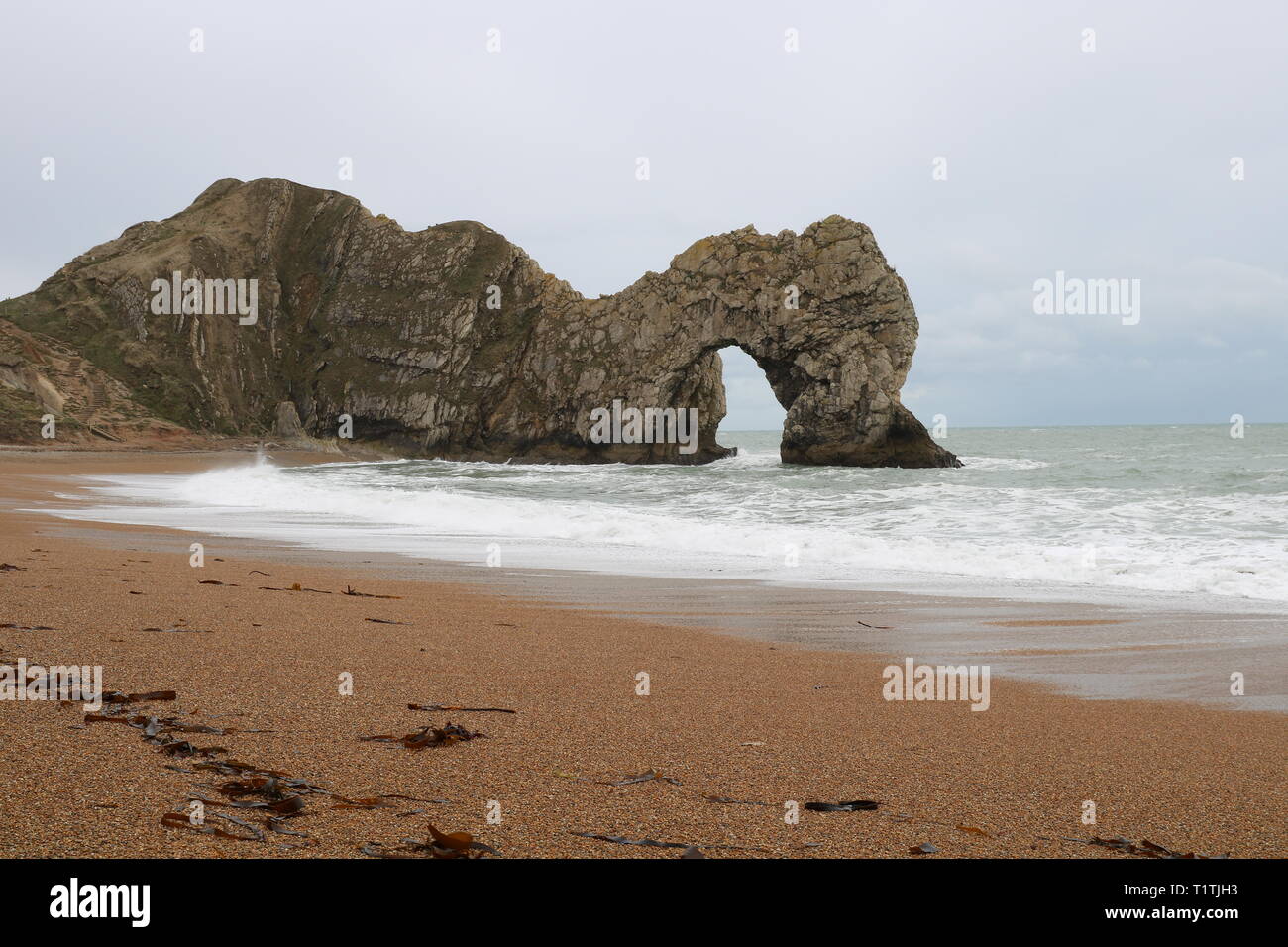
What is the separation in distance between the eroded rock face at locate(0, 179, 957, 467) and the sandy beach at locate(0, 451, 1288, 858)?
45.2 m

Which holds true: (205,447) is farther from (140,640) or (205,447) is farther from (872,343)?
(140,640)

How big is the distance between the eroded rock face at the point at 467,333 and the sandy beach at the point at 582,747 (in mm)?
45167

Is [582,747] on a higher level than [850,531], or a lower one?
higher

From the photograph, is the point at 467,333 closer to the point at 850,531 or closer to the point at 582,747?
the point at 850,531

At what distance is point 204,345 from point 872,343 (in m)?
50.1

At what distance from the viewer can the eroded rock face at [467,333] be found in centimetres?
5216

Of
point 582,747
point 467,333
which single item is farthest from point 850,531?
point 467,333

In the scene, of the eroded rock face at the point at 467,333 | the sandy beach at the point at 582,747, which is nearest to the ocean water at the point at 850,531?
the sandy beach at the point at 582,747

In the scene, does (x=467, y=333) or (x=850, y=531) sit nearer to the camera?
(x=850, y=531)

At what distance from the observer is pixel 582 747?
3607 mm

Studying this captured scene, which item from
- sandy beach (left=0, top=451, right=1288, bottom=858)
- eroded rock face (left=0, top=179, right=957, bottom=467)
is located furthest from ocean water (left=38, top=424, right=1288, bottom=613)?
eroded rock face (left=0, top=179, right=957, bottom=467)

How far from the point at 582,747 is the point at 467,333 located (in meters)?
65.6

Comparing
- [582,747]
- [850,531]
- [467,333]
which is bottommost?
[850,531]

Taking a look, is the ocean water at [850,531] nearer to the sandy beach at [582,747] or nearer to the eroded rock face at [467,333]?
the sandy beach at [582,747]
